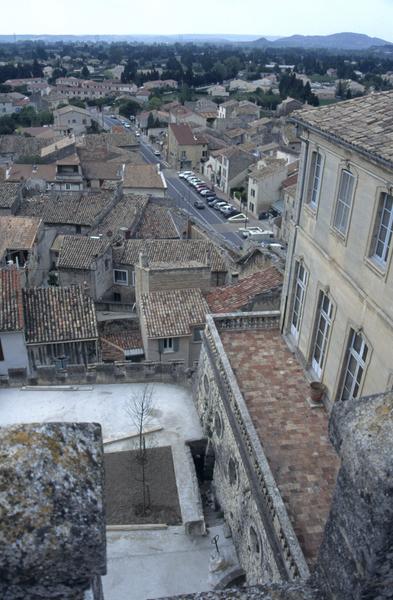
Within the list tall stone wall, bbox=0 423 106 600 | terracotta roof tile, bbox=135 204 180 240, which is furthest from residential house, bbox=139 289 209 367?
terracotta roof tile, bbox=135 204 180 240

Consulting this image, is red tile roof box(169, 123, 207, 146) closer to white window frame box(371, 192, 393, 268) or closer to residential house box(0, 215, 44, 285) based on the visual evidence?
residential house box(0, 215, 44, 285)

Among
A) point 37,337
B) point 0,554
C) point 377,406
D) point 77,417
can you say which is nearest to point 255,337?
point 77,417

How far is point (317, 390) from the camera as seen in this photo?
582 inches

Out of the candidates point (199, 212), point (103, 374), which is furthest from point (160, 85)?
point (103, 374)

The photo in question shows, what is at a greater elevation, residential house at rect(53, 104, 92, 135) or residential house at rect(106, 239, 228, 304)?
residential house at rect(106, 239, 228, 304)

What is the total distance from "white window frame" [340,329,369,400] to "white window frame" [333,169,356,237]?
2.80m

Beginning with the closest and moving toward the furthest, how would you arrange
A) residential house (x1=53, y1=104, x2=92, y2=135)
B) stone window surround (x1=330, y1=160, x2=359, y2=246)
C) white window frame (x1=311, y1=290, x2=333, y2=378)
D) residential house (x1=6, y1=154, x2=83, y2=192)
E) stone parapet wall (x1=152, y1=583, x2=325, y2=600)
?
stone parapet wall (x1=152, y1=583, x2=325, y2=600), stone window surround (x1=330, y1=160, x2=359, y2=246), white window frame (x1=311, y1=290, x2=333, y2=378), residential house (x1=6, y1=154, x2=83, y2=192), residential house (x1=53, y1=104, x2=92, y2=135)

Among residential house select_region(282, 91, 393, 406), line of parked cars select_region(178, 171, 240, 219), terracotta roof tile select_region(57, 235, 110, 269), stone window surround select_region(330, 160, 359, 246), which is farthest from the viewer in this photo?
line of parked cars select_region(178, 171, 240, 219)

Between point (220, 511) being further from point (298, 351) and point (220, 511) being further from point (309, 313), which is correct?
point (309, 313)

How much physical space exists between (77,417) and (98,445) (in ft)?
51.9

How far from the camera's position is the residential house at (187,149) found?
97688mm

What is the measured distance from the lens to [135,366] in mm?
21422

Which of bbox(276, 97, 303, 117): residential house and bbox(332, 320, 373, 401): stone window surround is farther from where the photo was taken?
bbox(276, 97, 303, 117): residential house

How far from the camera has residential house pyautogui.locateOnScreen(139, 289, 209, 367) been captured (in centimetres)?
2558
